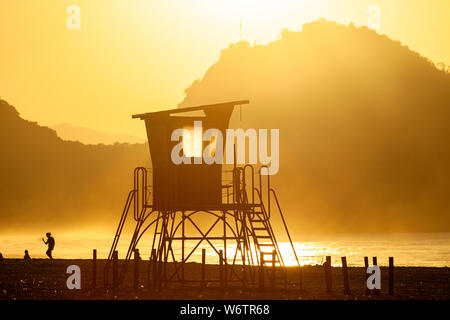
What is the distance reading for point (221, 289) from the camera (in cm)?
3528

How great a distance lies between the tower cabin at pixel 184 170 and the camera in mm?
33906

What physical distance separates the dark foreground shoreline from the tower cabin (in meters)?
4.01

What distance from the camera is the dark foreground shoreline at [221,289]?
32.1 m

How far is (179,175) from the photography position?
34.1m

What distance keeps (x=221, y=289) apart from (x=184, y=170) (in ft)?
19.0

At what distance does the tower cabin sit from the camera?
33.9m

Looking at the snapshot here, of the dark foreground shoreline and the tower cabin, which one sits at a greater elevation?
the tower cabin

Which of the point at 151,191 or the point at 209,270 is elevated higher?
the point at 151,191

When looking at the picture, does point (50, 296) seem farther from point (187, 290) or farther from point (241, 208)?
point (241, 208)

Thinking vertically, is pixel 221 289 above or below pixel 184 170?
below

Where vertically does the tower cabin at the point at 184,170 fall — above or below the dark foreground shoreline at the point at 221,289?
above

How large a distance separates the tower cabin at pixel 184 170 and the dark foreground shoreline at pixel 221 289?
4.01 meters
